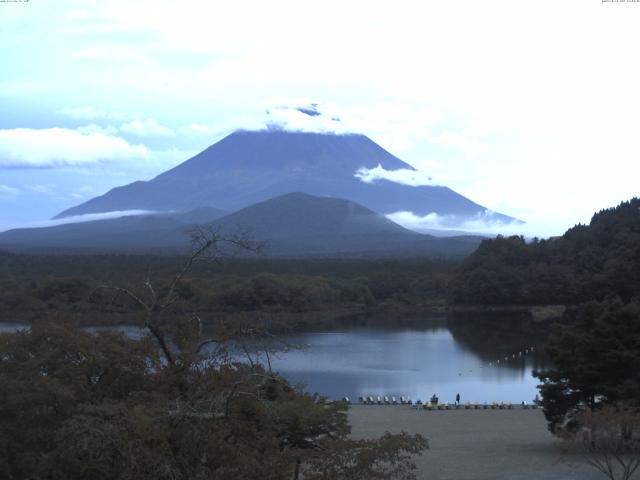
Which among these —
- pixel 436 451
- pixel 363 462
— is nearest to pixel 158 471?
pixel 363 462

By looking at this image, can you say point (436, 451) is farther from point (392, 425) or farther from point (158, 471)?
point (158, 471)

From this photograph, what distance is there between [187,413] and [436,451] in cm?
876

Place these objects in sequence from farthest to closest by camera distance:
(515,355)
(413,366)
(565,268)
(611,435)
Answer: (565,268)
(515,355)
(413,366)
(611,435)

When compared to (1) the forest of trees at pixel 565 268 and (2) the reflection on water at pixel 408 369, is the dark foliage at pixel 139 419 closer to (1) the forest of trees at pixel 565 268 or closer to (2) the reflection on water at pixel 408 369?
(2) the reflection on water at pixel 408 369

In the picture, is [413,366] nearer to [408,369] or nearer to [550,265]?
[408,369]

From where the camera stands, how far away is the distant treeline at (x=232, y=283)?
41.7m

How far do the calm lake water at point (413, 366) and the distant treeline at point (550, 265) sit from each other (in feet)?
39.3

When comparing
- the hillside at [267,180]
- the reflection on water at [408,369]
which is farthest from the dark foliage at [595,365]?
the hillside at [267,180]

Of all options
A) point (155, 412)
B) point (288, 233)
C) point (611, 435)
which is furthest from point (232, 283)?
point (288, 233)

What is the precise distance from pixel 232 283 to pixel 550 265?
1627 cm

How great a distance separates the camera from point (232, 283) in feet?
155

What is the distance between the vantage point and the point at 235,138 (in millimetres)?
153375

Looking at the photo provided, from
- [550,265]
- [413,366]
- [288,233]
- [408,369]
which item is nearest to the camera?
[408,369]

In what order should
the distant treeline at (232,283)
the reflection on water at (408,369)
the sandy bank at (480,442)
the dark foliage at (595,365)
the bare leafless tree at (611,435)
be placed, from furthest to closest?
the distant treeline at (232,283) → the reflection on water at (408,369) → the dark foliage at (595,365) → the sandy bank at (480,442) → the bare leafless tree at (611,435)
